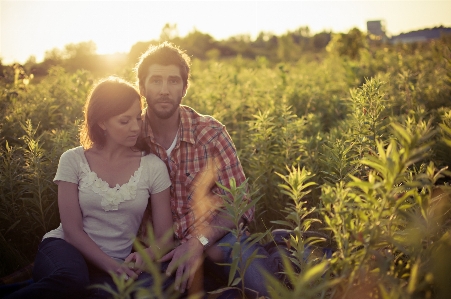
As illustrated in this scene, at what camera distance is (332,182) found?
399 cm

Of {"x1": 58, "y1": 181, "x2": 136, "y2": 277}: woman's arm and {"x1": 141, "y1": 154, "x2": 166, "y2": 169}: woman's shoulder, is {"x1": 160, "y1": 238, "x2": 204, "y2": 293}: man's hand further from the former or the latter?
{"x1": 141, "y1": 154, "x2": 166, "y2": 169}: woman's shoulder

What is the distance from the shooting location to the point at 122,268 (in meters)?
2.80

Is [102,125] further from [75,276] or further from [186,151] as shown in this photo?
[75,276]

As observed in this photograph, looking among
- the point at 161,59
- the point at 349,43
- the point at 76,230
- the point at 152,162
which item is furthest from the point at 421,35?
the point at 76,230

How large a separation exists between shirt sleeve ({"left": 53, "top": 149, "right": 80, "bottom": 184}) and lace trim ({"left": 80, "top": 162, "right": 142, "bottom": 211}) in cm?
5

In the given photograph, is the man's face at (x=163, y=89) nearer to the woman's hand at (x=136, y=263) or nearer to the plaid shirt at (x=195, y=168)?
the plaid shirt at (x=195, y=168)

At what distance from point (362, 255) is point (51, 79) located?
350 inches

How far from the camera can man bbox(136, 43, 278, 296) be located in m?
3.29

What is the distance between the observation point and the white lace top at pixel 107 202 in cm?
305

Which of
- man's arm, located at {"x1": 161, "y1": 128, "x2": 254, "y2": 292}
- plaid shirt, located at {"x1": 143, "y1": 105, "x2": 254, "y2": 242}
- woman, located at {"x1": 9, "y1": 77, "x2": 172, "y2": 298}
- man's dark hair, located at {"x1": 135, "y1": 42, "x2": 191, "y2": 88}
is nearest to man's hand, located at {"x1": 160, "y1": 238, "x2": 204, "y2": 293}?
man's arm, located at {"x1": 161, "y1": 128, "x2": 254, "y2": 292}

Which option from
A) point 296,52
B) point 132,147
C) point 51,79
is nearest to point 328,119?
point 132,147

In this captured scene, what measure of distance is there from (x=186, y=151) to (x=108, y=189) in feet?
2.47

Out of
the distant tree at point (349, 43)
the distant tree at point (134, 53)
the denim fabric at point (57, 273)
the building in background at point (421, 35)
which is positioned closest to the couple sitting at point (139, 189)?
the denim fabric at point (57, 273)

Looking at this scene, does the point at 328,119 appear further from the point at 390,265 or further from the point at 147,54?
the point at 390,265
